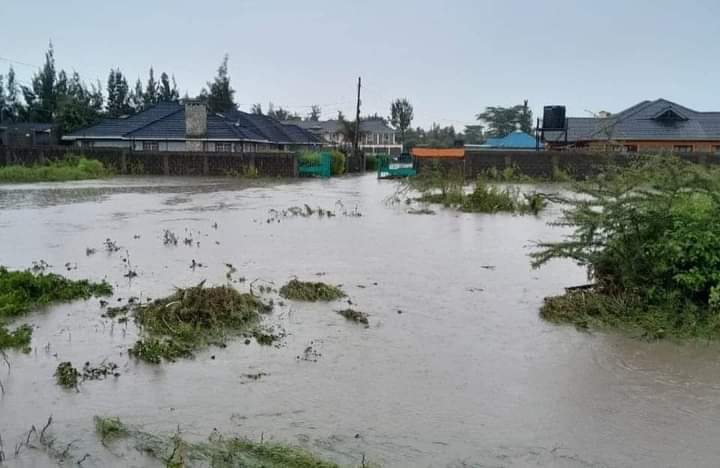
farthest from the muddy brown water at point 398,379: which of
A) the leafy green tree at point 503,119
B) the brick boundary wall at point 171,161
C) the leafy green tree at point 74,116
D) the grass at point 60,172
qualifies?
the leafy green tree at point 503,119

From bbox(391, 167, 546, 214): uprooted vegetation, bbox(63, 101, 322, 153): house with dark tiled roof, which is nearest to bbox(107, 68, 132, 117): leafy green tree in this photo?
bbox(63, 101, 322, 153): house with dark tiled roof

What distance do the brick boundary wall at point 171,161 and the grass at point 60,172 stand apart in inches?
46.9

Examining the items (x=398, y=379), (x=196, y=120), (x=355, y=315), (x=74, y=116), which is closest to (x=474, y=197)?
(x=355, y=315)

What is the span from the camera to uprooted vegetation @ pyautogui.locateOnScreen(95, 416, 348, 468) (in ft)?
13.1

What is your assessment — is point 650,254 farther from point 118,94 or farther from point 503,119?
point 503,119

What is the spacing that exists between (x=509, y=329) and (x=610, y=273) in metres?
1.57

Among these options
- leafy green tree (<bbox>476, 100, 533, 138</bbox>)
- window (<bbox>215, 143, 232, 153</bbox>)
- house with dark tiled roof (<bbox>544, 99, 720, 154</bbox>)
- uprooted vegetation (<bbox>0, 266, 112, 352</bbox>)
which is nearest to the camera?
uprooted vegetation (<bbox>0, 266, 112, 352</bbox>)

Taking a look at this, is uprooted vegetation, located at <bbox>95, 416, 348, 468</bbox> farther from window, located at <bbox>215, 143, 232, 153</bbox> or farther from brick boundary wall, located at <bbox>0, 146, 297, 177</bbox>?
window, located at <bbox>215, 143, 232, 153</bbox>

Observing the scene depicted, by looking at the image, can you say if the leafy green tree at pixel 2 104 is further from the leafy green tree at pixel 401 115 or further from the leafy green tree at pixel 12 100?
the leafy green tree at pixel 401 115

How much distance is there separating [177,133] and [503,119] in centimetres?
6567

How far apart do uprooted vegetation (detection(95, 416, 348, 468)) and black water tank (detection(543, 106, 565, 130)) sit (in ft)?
138

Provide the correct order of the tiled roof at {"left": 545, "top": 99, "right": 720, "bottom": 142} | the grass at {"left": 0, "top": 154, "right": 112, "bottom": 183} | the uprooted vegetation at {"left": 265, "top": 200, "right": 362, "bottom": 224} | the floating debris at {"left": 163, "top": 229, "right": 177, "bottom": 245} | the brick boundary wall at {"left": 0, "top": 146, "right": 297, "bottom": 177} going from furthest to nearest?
the tiled roof at {"left": 545, "top": 99, "right": 720, "bottom": 142} < the brick boundary wall at {"left": 0, "top": 146, "right": 297, "bottom": 177} < the grass at {"left": 0, "top": 154, "right": 112, "bottom": 183} < the uprooted vegetation at {"left": 265, "top": 200, "right": 362, "bottom": 224} < the floating debris at {"left": 163, "top": 229, "right": 177, "bottom": 245}

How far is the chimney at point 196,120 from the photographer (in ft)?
139

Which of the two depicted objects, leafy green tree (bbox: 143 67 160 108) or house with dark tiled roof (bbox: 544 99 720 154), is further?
leafy green tree (bbox: 143 67 160 108)
